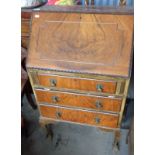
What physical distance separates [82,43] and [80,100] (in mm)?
393

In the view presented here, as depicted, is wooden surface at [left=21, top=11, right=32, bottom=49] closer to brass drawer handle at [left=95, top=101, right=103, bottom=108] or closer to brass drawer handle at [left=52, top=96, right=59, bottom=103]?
brass drawer handle at [left=52, top=96, right=59, bottom=103]

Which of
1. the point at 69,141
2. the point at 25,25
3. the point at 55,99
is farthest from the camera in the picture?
the point at 69,141

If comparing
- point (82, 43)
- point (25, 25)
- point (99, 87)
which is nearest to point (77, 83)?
point (99, 87)

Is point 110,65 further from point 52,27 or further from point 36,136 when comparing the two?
point 36,136

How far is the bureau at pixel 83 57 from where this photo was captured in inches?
45.3

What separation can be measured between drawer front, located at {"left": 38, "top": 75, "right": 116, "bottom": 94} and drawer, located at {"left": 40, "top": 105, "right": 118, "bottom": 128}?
224mm

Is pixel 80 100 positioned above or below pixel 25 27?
below

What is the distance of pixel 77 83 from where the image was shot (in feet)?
4.18

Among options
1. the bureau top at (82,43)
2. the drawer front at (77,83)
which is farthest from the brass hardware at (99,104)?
the bureau top at (82,43)

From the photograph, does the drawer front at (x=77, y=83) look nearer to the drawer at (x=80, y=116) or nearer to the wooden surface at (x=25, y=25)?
the drawer at (x=80, y=116)

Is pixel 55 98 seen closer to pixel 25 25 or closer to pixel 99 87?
pixel 99 87

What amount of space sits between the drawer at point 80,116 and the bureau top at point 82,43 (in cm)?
38
